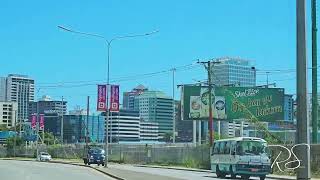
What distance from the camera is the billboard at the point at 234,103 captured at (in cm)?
6994

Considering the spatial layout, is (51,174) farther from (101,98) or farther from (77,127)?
(77,127)

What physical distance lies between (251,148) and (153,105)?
338 feet

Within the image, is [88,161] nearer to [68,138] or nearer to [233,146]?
[233,146]

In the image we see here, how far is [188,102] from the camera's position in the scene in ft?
234

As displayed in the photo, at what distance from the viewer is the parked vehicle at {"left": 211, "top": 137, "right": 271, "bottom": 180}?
1476 inches

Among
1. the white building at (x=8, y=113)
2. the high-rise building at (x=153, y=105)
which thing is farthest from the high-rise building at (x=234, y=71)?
the white building at (x=8, y=113)

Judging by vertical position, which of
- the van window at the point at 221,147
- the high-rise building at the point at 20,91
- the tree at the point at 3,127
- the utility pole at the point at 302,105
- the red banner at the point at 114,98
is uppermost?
the high-rise building at the point at 20,91

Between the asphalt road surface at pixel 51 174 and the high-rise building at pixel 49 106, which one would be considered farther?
the high-rise building at pixel 49 106

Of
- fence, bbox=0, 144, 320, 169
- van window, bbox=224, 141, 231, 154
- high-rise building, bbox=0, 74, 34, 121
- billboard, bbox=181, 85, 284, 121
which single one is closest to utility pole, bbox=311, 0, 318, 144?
fence, bbox=0, 144, 320, 169

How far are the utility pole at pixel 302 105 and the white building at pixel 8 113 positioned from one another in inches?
6032

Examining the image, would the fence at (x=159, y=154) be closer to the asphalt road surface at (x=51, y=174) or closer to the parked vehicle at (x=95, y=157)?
the parked vehicle at (x=95, y=157)

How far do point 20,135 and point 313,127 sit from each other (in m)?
105

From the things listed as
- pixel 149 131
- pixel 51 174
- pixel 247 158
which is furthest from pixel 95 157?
pixel 149 131

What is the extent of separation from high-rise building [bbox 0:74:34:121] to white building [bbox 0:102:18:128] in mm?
2039
